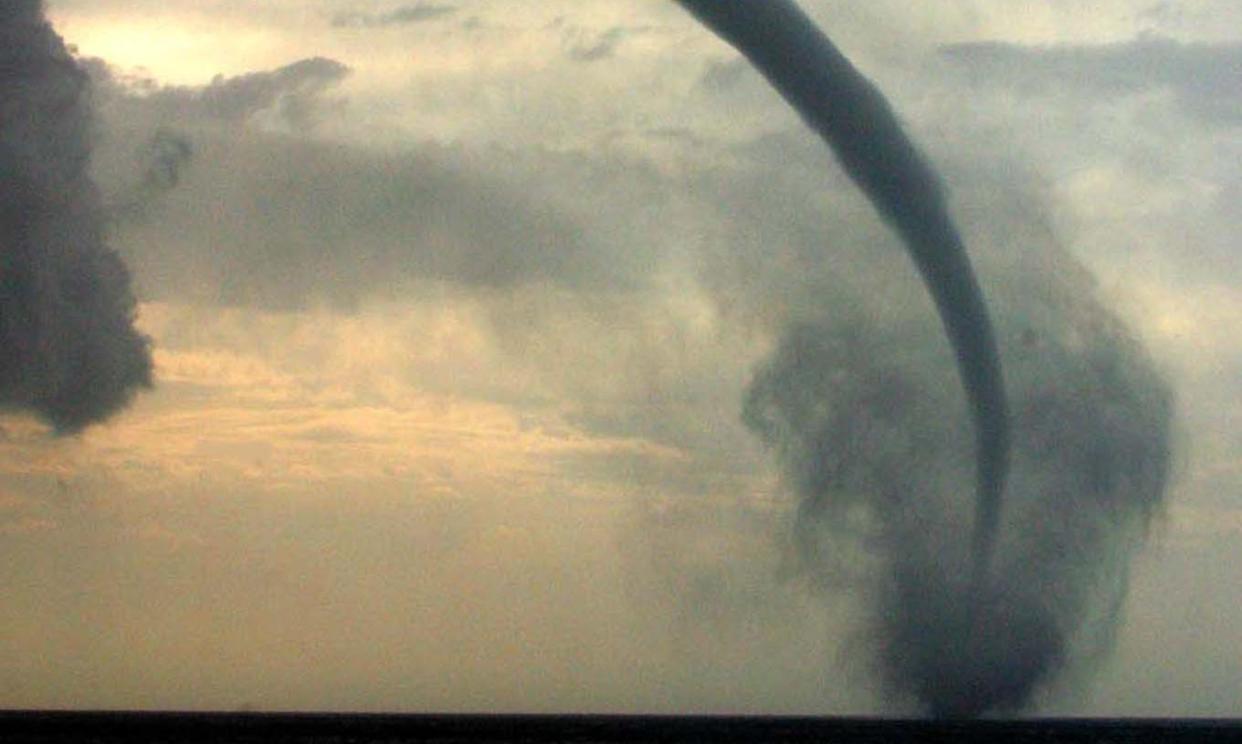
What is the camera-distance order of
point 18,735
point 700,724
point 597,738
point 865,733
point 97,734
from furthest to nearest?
point 700,724 < point 865,733 < point 597,738 < point 97,734 < point 18,735

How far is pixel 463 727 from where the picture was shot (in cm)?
6869

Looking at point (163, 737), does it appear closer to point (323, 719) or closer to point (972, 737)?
point (323, 719)

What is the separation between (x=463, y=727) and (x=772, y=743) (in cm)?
1679

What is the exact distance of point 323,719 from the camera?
7475cm

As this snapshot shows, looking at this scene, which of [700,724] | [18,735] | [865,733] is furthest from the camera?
[700,724]

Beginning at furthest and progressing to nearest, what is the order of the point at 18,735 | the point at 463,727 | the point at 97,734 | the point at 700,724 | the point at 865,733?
the point at 700,724, the point at 463,727, the point at 865,733, the point at 97,734, the point at 18,735

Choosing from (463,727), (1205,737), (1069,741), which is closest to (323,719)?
(463,727)

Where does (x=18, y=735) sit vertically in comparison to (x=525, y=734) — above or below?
above

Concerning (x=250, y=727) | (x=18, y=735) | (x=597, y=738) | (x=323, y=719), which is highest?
(x=18, y=735)

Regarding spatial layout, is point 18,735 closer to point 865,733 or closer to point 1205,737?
point 865,733

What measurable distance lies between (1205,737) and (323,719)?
120ft

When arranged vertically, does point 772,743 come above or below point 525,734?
above

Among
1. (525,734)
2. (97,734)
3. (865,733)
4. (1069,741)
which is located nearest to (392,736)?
(525,734)

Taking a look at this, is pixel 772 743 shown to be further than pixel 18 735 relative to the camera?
Yes
